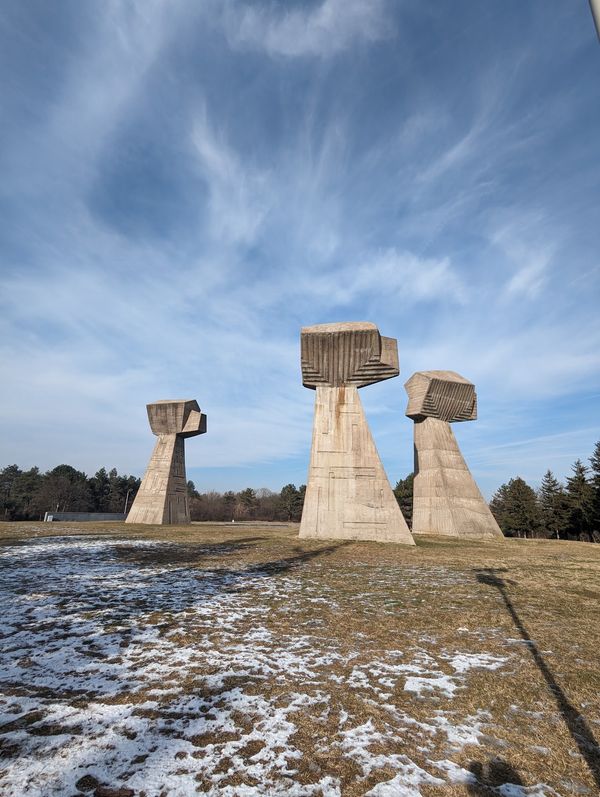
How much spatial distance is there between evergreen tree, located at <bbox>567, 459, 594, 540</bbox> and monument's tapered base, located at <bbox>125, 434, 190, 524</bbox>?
37864 millimetres

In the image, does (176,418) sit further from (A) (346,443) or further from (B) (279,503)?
(B) (279,503)

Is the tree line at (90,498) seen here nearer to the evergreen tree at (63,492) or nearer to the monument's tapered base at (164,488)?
the evergreen tree at (63,492)

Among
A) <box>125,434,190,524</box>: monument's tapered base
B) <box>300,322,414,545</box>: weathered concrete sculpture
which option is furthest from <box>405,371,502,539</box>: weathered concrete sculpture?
<box>125,434,190,524</box>: monument's tapered base

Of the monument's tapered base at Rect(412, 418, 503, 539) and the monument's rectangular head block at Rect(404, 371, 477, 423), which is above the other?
the monument's rectangular head block at Rect(404, 371, 477, 423)

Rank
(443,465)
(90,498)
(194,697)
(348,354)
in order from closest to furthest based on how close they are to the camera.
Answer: (194,697) < (348,354) < (443,465) < (90,498)

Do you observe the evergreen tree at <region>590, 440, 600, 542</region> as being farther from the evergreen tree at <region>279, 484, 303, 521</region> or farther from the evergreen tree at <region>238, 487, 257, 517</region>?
the evergreen tree at <region>238, 487, 257, 517</region>

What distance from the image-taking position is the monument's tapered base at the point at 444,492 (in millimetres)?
22484

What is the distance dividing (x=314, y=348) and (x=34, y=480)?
194ft

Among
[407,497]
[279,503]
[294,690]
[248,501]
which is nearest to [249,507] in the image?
[248,501]

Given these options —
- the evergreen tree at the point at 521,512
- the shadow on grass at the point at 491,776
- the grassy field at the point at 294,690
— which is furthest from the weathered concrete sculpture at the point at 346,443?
the evergreen tree at the point at 521,512

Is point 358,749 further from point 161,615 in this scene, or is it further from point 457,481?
point 457,481

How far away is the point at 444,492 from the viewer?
23.0 meters

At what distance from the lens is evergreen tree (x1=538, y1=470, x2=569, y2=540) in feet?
149

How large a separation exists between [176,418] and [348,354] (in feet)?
52.9
